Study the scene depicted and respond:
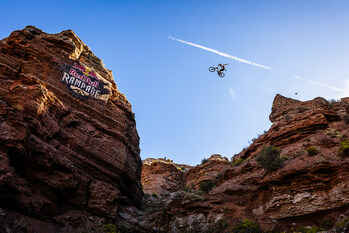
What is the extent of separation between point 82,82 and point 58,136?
26.5 feet

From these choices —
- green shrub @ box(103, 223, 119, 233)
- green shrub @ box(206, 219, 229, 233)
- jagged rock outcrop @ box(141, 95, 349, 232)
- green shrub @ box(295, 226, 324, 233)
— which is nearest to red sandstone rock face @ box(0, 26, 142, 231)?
green shrub @ box(103, 223, 119, 233)

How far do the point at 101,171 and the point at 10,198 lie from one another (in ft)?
29.9

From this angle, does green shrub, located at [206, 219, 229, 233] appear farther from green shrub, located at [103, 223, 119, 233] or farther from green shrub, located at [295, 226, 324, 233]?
green shrub, located at [103, 223, 119, 233]

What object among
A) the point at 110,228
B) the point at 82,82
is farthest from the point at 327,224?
the point at 82,82

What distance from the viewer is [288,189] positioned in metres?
18.8

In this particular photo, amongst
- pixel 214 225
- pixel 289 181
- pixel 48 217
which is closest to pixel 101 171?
pixel 48 217

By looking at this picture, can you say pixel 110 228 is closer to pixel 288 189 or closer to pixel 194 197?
pixel 194 197

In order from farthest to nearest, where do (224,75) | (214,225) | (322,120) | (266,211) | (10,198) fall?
(224,75)
(322,120)
(214,225)
(266,211)
(10,198)

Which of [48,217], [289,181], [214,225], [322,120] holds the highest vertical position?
[322,120]

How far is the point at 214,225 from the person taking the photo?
68.2 feet

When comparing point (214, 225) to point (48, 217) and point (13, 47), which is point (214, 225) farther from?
point (13, 47)

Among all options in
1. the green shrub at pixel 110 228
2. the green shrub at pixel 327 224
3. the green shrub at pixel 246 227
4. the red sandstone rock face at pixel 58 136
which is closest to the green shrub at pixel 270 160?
the green shrub at pixel 246 227

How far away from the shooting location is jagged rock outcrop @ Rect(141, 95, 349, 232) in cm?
1694

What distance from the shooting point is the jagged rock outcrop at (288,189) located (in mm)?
16938
